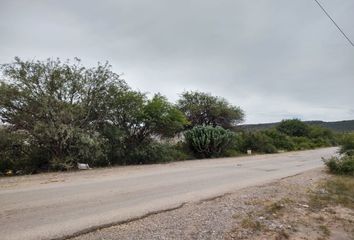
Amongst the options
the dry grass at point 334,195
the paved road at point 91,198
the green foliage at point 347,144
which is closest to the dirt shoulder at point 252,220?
the dry grass at point 334,195

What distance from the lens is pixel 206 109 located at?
1662 inches

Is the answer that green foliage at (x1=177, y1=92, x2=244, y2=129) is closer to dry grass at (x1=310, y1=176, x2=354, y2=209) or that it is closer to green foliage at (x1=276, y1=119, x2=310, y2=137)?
green foliage at (x1=276, y1=119, x2=310, y2=137)

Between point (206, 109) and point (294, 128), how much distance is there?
26624mm

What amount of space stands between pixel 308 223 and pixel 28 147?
12820mm

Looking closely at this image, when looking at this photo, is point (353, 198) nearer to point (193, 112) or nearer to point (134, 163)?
point (134, 163)

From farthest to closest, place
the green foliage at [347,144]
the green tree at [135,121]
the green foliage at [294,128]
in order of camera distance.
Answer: the green foliage at [294,128]
the green foliage at [347,144]
the green tree at [135,121]

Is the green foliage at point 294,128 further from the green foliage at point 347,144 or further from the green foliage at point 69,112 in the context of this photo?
the green foliage at point 69,112

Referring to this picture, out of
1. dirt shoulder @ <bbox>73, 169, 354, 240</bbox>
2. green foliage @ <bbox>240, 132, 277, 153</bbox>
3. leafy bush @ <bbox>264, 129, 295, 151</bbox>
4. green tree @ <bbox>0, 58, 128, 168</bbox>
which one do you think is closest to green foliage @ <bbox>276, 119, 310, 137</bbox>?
leafy bush @ <bbox>264, 129, 295, 151</bbox>

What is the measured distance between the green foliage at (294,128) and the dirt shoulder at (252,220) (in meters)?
53.4

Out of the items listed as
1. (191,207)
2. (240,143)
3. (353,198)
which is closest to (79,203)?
(191,207)

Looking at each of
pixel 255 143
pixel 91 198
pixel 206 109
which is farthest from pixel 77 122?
pixel 206 109

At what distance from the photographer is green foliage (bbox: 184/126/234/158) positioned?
87.7 feet

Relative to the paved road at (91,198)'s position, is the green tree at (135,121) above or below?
above

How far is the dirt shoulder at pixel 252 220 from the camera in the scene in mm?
6566
